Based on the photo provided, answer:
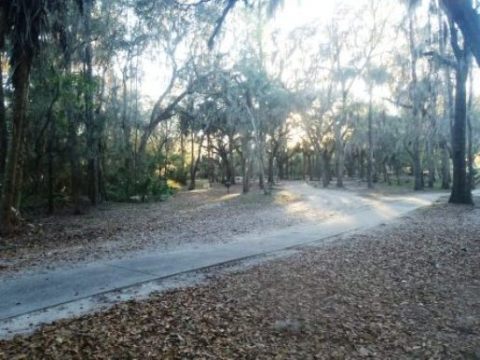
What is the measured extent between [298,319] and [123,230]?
7678 millimetres

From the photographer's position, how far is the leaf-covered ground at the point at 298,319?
3752 millimetres

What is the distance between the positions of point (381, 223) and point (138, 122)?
18.7m

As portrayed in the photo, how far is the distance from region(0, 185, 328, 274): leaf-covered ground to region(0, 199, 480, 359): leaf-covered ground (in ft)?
10.5

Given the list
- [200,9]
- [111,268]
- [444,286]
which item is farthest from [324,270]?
[200,9]

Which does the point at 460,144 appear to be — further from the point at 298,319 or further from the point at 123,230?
the point at 298,319

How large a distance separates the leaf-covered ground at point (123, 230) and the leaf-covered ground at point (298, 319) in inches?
126

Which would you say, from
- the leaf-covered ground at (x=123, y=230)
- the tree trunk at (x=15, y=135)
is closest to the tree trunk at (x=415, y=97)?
the leaf-covered ground at (x=123, y=230)

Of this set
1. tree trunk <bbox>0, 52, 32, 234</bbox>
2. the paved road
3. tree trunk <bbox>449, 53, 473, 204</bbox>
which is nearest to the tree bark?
tree trunk <bbox>449, 53, 473, 204</bbox>

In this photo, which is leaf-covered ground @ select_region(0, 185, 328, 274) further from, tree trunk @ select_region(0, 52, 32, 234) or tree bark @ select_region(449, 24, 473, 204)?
tree bark @ select_region(449, 24, 473, 204)

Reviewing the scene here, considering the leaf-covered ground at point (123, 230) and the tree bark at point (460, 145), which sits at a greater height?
the tree bark at point (460, 145)

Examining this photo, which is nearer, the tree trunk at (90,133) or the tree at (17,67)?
the tree at (17,67)

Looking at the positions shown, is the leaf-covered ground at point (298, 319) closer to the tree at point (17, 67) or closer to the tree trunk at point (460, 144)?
the tree at point (17, 67)

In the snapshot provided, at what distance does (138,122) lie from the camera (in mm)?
25984

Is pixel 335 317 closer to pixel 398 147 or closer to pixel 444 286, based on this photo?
pixel 444 286
